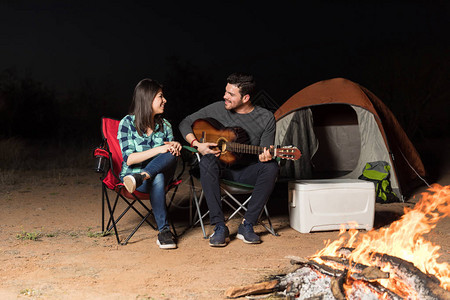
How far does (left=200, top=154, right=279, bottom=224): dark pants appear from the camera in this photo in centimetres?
342

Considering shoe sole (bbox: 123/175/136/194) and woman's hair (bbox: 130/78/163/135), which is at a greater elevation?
woman's hair (bbox: 130/78/163/135)

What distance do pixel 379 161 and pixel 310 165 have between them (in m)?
0.78

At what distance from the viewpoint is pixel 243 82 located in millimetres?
3545

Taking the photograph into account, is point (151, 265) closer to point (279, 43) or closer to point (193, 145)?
point (193, 145)

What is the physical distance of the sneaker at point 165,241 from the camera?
129 inches

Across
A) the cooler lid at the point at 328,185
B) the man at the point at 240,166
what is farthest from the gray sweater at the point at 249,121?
the cooler lid at the point at 328,185

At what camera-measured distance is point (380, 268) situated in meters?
2.16

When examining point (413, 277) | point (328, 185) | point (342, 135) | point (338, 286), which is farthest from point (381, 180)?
point (338, 286)

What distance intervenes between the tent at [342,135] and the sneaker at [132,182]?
8.27 ft

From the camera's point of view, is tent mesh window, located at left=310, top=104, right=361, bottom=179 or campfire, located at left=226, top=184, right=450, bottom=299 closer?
campfire, located at left=226, top=184, right=450, bottom=299

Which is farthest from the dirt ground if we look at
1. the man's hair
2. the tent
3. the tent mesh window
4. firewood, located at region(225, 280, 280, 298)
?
the tent mesh window

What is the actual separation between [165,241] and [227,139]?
852mm

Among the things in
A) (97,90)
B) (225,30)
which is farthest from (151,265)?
(225,30)

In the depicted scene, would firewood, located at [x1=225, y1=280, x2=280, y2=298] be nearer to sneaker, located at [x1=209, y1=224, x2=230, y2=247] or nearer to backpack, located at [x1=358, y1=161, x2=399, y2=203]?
sneaker, located at [x1=209, y1=224, x2=230, y2=247]
